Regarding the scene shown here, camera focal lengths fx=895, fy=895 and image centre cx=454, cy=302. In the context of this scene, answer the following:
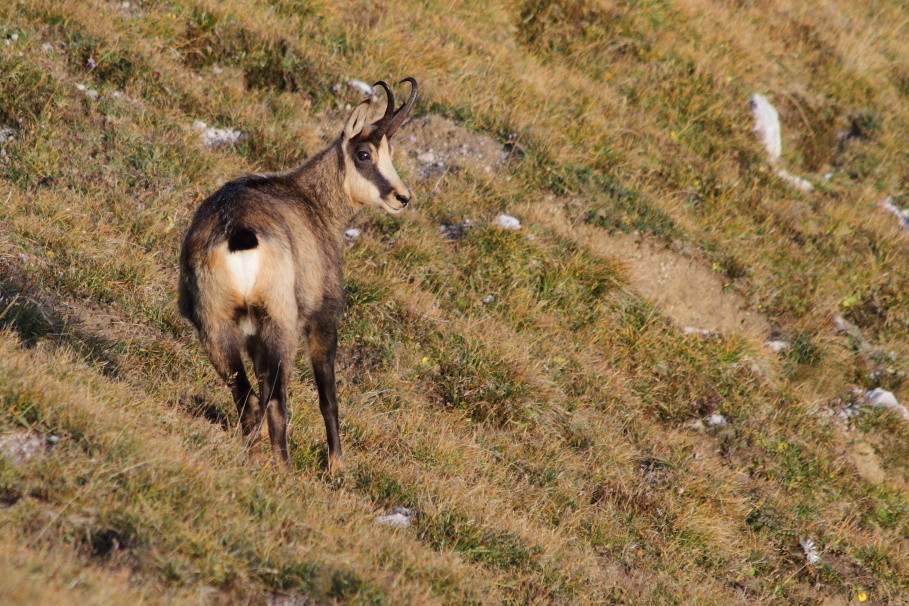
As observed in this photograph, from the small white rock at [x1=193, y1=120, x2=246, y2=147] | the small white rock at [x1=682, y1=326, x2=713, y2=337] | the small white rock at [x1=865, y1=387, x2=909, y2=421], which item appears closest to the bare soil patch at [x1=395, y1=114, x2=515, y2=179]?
the small white rock at [x1=193, y1=120, x2=246, y2=147]

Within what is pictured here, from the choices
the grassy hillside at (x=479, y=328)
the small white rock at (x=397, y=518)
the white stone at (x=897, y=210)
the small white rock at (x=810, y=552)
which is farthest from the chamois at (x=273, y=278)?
the white stone at (x=897, y=210)

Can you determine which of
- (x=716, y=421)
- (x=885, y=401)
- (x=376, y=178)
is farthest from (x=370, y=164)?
(x=885, y=401)

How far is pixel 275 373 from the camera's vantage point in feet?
17.7

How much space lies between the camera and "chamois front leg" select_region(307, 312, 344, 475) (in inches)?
236

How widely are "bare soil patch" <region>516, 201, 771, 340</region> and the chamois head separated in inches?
111

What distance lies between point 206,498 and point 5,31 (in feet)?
22.0

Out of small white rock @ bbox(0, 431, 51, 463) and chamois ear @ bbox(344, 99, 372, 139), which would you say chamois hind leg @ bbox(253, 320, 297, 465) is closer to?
small white rock @ bbox(0, 431, 51, 463)

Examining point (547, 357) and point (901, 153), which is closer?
point (547, 357)

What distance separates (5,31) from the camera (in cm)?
897

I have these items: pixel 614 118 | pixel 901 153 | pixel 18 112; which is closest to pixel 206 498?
pixel 18 112

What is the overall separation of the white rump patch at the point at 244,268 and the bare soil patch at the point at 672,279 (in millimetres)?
4791

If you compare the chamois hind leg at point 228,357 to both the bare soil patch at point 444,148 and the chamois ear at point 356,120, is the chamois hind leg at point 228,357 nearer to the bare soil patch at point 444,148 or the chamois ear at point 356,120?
the chamois ear at point 356,120

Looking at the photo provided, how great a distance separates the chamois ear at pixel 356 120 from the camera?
6848 mm

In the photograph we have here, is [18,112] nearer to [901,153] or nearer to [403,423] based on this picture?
[403,423]
